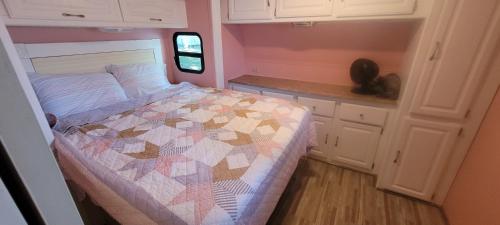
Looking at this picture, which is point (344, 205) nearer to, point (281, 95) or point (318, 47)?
point (281, 95)

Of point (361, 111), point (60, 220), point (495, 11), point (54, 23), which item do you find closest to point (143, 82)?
point (54, 23)

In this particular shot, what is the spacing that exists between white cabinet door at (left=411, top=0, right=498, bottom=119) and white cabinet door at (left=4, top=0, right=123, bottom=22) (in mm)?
2409

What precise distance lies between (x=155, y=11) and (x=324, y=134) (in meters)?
2.13

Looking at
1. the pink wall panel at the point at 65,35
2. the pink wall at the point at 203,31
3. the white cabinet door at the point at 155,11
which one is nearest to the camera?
the pink wall panel at the point at 65,35

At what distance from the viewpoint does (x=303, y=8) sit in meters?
1.93

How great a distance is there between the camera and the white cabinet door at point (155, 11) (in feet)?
5.77

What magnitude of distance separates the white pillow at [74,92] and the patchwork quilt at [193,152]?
10 centimetres

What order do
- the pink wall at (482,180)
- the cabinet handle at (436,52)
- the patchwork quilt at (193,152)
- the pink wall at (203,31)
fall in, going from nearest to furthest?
the patchwork quilt at (193,152) < the pink wall at (482,180) < the cabinet handle at (436,52) < the pink wall at (203,31)

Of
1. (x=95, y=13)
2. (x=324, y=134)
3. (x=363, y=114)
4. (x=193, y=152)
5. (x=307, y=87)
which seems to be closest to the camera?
(x=193, y=152)

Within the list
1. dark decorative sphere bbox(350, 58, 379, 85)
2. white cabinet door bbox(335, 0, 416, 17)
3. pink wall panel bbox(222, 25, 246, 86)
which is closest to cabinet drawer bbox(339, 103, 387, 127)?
dark decorative sphere bbox(350, 58, 379, 85)

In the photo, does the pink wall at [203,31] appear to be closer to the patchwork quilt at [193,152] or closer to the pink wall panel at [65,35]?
the pink wall panel at [65,35]

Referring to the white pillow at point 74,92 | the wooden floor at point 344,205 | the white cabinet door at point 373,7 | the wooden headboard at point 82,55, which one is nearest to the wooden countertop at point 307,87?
the white cabinet door at point 373,7

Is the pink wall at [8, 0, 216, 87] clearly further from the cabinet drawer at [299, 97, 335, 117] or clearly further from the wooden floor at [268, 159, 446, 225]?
the wooden floor at [268, 159, 446, 225]

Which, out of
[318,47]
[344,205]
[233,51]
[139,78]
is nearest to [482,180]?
[344,205]
